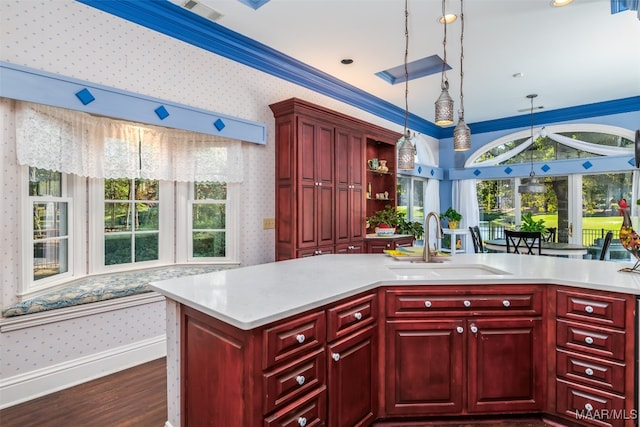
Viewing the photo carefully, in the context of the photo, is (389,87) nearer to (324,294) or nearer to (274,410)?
(324,294)

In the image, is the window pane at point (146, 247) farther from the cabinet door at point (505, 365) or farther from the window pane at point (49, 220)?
the cabinet door at point (505, 365)

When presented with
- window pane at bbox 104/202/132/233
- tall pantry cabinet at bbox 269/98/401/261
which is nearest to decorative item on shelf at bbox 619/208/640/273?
tall pantry cabinet at bbox 269/98/401/261

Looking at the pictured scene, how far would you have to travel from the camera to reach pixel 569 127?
5.88 metres

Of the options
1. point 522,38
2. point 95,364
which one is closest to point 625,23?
point 522,38

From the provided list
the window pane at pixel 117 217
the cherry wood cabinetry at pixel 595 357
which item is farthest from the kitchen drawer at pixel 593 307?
the window pane at pixel 117 217

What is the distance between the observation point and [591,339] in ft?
6.35

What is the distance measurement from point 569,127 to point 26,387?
7.69 meters

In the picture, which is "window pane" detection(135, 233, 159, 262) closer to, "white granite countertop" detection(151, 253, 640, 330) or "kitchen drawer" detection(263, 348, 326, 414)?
"white granite countertop" detection(151, 253, 640, 330)

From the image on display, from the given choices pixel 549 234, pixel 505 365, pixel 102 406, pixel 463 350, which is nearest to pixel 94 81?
pixel 102 406

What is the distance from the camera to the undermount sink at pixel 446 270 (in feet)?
7.42

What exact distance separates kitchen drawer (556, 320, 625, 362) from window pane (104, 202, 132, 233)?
3.52m

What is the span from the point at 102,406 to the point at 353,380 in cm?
171

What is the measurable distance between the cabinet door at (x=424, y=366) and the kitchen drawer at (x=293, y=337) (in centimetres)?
59

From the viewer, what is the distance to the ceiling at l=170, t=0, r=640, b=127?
2.99 metres
